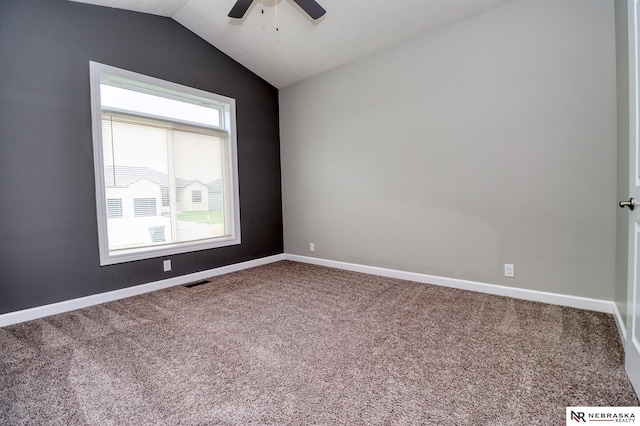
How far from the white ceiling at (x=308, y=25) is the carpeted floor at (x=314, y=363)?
2825mm

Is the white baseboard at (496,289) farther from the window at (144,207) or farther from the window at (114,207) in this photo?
the window at (114,207)

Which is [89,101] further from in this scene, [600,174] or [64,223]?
[600,174]

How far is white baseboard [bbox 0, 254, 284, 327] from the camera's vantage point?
2523 mm

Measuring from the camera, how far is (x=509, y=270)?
9.29 feet

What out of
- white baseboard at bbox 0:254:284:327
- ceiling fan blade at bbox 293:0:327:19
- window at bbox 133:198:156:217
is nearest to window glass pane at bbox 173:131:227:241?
window at bbox 133:198:156:217

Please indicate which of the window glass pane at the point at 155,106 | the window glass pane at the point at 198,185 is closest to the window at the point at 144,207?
the window glass pane at the point at 198,185

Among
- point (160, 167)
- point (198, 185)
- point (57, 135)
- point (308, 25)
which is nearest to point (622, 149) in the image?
point (308, 25)

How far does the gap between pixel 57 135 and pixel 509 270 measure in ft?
14.5

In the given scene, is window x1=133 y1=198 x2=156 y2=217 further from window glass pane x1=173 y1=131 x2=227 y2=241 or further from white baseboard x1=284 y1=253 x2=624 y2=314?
white baseboard x1=284 y1=253 x2=624 y2=314

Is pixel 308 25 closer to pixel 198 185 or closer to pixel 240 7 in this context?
pixel 240 7

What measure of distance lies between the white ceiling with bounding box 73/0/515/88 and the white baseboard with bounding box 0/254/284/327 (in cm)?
288

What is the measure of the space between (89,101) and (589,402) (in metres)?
4.31

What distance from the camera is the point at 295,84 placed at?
4.51 m

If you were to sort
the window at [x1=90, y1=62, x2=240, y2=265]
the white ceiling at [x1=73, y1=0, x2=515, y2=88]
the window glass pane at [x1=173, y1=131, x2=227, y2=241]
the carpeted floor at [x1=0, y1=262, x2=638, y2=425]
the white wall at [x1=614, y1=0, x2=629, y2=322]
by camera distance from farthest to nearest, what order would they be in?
the window glass pane at [x1=173, y1=131, x2=227, y2=241], the window at [x1=90, y1=62, x2=240, y2=265], the white ceiling at [x1=73, y1=0, x2=515, y2=88], the white wall at [x1=614, y1=0, x2=629, y2=322], the carpeted floor at [x1=0, y1=262, x2=638, y2=425]
